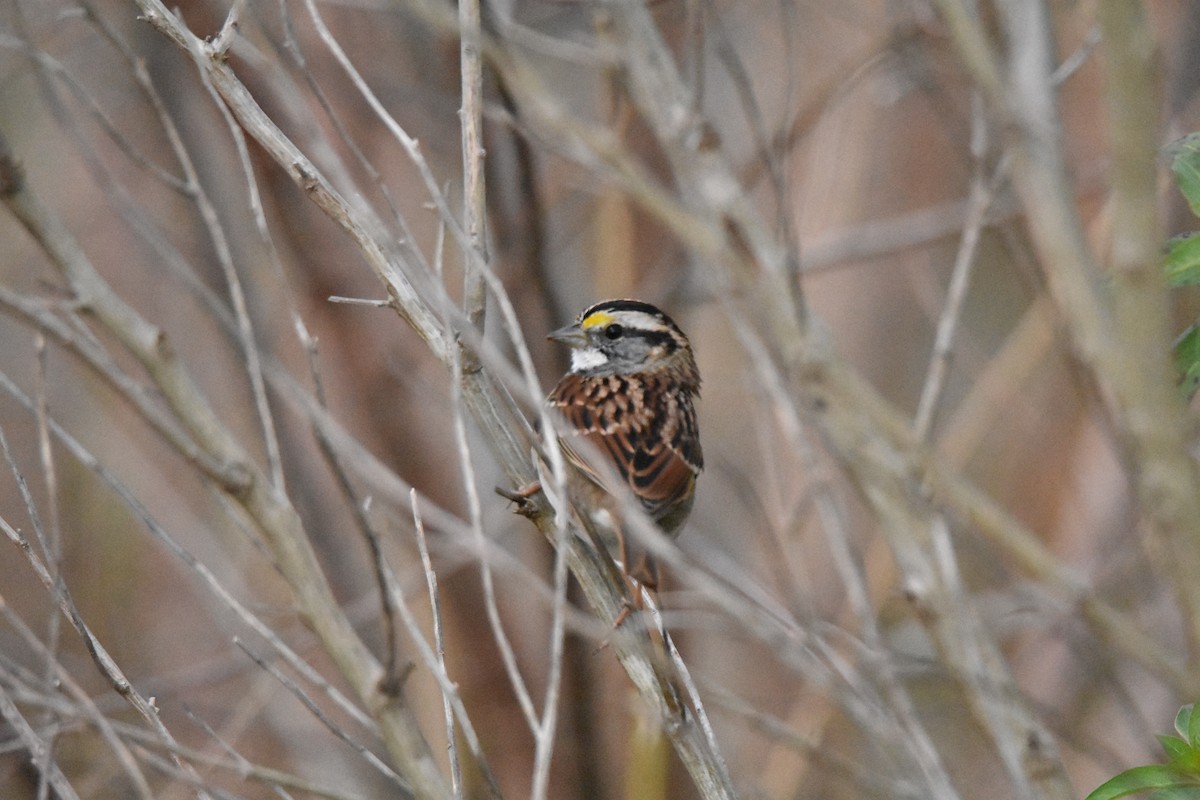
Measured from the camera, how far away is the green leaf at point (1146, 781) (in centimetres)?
245

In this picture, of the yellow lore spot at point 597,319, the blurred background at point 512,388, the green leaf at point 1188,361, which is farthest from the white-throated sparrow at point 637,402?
the green leaf at point 1188,361

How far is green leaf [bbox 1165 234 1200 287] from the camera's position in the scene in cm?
266

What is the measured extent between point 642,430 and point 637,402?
0.21 metres

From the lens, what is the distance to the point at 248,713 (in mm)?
5047

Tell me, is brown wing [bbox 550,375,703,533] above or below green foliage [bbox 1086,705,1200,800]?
above

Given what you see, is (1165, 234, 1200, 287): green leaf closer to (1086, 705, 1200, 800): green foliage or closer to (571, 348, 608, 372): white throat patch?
(1086, 705, 1200, 800): green foliage

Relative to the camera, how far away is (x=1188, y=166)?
2.80 m

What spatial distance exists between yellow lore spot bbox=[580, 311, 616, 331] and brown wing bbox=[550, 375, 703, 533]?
0.74 ft

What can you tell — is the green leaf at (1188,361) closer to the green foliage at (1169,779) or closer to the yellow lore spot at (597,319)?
the green foliage at (1169,779)

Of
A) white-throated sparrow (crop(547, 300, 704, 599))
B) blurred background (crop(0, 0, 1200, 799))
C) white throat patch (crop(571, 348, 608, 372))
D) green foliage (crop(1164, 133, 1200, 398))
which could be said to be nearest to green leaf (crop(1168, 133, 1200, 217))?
green foliage (crop(1164, 133, 1200, 398))

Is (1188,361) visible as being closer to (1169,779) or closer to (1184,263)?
(1184,263)

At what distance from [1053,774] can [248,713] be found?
355 centimetres

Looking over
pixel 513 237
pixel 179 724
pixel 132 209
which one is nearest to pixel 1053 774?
pixel 132 209

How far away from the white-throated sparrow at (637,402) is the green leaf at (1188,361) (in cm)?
168
